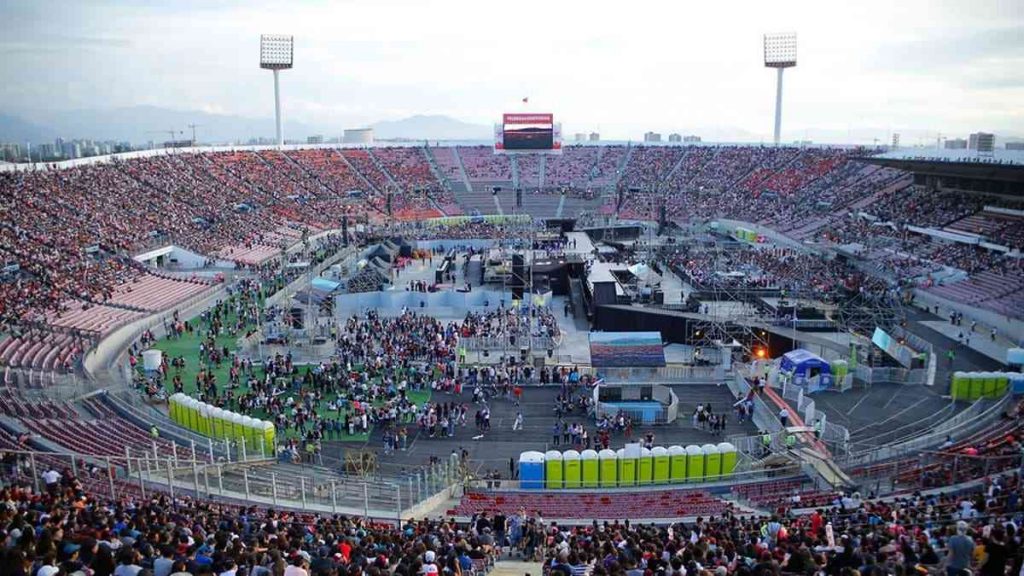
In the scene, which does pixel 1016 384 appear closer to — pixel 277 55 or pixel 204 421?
pixel 204 421

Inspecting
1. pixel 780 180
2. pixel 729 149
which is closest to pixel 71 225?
pixel 780 180

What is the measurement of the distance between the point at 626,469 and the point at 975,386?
13.3 meters

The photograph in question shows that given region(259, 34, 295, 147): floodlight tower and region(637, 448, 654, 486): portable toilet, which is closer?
region(637, 448, 654, 486): portable toilet

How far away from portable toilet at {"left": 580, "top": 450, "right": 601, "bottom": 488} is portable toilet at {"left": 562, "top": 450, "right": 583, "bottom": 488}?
12 cm

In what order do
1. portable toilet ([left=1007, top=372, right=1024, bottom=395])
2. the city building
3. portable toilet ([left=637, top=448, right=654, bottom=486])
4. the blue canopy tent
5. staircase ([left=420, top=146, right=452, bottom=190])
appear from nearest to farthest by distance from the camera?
portable toilet ([left=637, top=448, right=654, bottom=486]), portable toilet ([left=1007, top=372, right=1024, bottom=395]), the blue canopy tent, staircase ([left=420, top=146, right=452, bottom=190]), the city building

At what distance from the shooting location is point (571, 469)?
61.3 feet

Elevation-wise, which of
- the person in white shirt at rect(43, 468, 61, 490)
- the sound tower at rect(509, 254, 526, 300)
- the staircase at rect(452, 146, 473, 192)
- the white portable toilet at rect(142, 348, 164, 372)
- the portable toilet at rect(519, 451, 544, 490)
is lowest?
the portable toilet at rect(519, 451, 544, 490)

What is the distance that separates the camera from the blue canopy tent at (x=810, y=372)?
25.6 meters

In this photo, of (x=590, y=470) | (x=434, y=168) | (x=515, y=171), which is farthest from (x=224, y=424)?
(x=515, y=171)

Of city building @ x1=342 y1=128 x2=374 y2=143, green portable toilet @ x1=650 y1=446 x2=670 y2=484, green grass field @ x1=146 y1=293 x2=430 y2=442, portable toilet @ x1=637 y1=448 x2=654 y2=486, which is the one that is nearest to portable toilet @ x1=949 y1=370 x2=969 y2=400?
green portable toilet @ x1=650 y1=446 x2=670 y2=484

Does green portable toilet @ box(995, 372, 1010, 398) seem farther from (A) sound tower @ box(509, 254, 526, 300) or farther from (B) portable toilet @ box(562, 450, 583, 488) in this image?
(A) sound tower @ box(509, 254, 526, 300)

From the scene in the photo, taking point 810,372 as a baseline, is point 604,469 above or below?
below

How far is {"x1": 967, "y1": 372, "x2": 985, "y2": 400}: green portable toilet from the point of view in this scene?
79.3 ft

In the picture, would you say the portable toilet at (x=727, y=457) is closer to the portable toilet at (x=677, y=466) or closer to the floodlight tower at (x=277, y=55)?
the portable toilet at (x=677, y=466)
